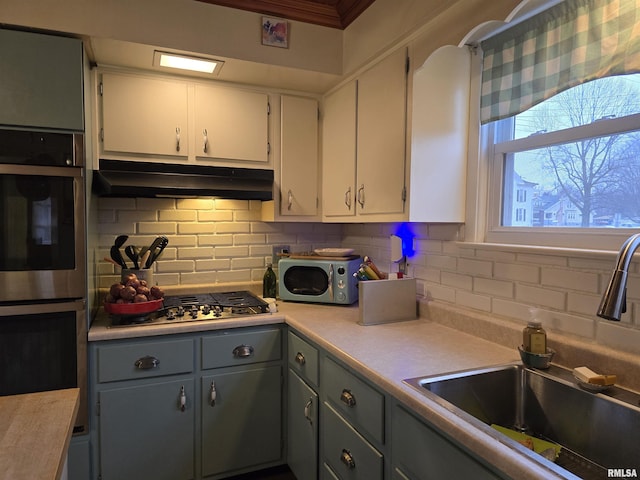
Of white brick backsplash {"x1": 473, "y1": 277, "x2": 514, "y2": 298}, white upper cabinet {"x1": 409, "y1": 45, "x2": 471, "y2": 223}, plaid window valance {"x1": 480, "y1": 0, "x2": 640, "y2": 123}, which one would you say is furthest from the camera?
white upper cabinet {"x1": 409, "y1": 45, "x2": 471, "y2": 223}

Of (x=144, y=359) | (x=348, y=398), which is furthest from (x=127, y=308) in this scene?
(x=348, y=398)

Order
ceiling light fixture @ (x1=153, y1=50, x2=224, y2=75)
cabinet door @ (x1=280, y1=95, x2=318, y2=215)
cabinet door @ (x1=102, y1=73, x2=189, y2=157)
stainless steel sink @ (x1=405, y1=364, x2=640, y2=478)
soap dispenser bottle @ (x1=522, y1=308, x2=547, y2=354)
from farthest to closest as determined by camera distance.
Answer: cabinet door @ (x1=280, y1=95, x2=318, y2=215)
cabinet door @ (x1=102, y1=73, x2=189, y2=157)
ceiling light fixture @ (x1=153, y1=50, x2=224, y2=75)
soap dispenser bottle @ (x1=522, y1=308, x2=547, y2=354)
stainless steel sink @ (x1=405, y1=364, x2=640, y2=478)

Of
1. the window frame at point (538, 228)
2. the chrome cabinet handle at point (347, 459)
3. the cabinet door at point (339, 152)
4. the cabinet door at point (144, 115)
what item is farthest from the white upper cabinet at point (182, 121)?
the chrome cabinet handle at point (347, 459)

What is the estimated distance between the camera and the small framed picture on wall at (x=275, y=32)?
6.86 feet

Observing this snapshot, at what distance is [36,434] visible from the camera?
3.15 feet

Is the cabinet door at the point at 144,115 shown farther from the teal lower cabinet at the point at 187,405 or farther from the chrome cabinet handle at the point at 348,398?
the chrome cabinet handle at the point at 348,398

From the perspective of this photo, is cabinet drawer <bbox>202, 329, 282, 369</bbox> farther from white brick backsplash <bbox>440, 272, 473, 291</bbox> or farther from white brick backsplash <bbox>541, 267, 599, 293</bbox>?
white brick backsplash <bbox>541, 267, 599, 293</bbox>

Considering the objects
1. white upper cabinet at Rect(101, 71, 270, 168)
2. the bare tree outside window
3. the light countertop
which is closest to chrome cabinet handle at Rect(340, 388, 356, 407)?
the light countertop

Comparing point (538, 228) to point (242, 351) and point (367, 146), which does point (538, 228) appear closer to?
point (367, 146)

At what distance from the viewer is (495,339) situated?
1.64 m

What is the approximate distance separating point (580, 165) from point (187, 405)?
6.28 ft

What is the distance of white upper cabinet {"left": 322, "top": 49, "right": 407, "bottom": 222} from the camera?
188 centimetres

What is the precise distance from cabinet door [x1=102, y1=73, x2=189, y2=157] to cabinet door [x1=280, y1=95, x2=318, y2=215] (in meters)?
0.57

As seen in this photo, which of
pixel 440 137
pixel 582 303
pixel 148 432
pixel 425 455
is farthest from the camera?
pixel 148 432
